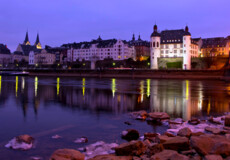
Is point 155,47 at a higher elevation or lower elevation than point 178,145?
higher

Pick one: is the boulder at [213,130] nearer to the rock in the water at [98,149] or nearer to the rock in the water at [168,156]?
the rock in the water at [168,156]

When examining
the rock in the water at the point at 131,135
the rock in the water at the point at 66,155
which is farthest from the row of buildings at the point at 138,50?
the rock in the water at the point at 66,155

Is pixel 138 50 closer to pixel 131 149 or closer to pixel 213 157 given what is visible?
pixel 131 149

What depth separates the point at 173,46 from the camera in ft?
286

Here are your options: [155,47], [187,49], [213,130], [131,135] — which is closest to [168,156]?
[131,135]

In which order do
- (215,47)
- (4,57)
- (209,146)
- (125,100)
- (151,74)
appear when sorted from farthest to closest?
(4,57) → (215,47) → (151,74) → (125,100) → (209,146)

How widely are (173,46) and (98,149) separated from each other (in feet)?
273

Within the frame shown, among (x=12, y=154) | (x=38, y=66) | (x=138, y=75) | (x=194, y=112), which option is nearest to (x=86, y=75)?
(x=138, y=75)

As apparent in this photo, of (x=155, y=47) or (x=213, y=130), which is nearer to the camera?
(x=213, y=130)

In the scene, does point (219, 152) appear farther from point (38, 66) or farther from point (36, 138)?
point (38, 66)

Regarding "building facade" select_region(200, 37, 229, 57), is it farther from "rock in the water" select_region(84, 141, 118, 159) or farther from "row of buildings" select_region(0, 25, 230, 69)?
"rock in the water" select_region(84, 141, 118, 159)

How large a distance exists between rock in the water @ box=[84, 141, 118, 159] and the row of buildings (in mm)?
79946

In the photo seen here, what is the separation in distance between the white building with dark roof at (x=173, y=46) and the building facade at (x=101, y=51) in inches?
999

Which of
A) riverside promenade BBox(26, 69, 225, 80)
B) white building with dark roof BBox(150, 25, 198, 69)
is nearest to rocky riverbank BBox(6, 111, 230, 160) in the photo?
riverside promenade BBox(26, 69, 225, 80)
